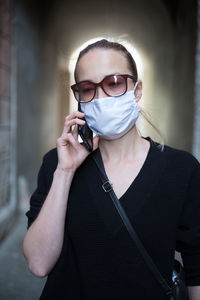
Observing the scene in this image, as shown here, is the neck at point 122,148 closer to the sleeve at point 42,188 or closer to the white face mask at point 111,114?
the white face mask at point 111,114

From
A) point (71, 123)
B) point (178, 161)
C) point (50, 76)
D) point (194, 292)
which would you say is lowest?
point (194, 292)

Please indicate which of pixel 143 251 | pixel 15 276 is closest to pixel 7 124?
pixel 15 276

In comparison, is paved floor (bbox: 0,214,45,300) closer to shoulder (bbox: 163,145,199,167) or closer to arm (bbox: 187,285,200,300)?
arm (bbox: 187,285,200,300)

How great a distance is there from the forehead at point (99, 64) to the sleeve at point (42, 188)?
43cm

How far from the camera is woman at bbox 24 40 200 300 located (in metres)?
1.29

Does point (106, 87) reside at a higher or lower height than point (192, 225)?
higher

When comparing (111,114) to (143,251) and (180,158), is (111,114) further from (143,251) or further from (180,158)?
(143,251)

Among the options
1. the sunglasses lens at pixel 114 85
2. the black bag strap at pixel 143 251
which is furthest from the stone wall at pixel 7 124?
the black bag strap at pixel 143 251

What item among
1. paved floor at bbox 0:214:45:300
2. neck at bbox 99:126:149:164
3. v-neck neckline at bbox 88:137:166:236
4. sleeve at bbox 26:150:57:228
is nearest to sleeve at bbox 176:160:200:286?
v-neck neckline at bbox 88:137:166:236

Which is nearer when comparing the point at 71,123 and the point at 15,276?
the point at 71,123

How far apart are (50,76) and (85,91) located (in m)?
5.55

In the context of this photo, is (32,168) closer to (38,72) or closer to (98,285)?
(38,72)

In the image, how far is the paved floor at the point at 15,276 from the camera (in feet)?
9.80

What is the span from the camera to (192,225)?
1.36m
